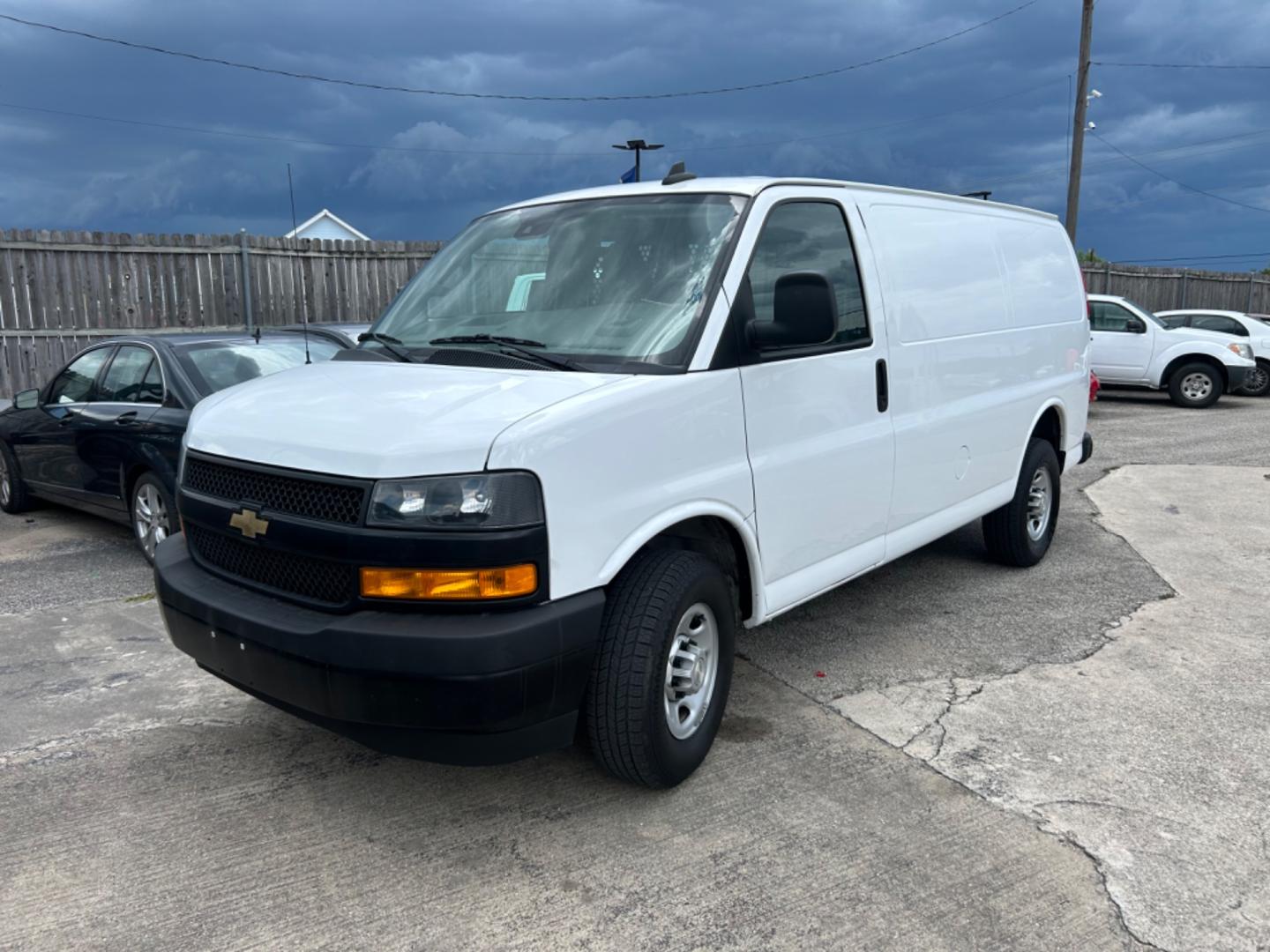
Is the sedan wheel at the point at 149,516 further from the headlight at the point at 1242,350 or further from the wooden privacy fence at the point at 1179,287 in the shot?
the wooden privacy fence at the point at 1179,287

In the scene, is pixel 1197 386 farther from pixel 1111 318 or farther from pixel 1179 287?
pixel 1179 287

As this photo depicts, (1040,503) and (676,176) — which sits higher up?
(676,176)

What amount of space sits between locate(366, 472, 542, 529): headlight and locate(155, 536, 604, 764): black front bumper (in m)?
0.26

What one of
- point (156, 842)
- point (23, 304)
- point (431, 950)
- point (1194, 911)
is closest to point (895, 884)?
point (1194, 911)

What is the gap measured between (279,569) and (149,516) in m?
3.53

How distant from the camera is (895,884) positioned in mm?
3041

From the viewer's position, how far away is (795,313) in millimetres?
3746

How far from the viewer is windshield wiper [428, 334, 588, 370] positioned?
3.50 meters

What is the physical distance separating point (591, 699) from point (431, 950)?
85 centimetres

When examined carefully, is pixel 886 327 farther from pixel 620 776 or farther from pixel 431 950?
pixel 431 950

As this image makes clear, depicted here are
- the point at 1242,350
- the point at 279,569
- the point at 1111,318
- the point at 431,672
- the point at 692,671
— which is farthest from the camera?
the point at 1111,318

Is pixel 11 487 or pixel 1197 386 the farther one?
pixel 1197 386

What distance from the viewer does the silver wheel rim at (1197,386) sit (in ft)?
53.2

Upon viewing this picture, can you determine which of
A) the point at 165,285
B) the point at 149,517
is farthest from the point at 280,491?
the point at 165,285
